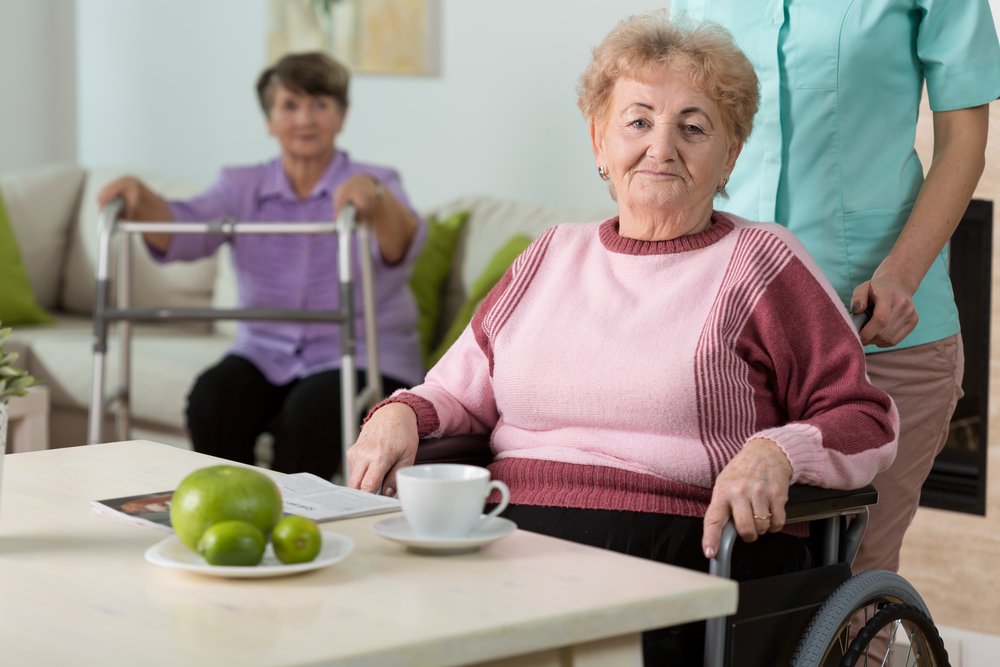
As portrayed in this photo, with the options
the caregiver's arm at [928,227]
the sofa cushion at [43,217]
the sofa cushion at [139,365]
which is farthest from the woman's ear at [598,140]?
the sofa cushion at [43,217]

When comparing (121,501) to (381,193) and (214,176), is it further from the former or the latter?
(214,176)

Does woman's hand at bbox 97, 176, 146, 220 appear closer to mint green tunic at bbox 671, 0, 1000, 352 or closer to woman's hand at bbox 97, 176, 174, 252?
woman's hand at bbox 97, 176, 174, 252

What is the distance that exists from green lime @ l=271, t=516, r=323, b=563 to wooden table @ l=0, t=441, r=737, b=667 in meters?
0.02

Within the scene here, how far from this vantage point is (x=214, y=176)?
15.0ft

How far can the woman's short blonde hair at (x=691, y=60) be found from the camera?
1505 mm

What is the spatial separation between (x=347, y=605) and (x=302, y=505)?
322 mm

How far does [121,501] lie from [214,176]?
144 inches

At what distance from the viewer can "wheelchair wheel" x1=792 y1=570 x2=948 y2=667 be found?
1.18 metres

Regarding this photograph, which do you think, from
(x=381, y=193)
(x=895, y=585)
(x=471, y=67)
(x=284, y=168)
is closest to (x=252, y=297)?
(x=284, y=168)

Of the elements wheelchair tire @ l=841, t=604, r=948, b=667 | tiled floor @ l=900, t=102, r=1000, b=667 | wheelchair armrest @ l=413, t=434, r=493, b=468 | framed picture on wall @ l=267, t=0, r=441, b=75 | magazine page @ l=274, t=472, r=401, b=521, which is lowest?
tiled floor @ l=900, t=102, r=1000, b=667

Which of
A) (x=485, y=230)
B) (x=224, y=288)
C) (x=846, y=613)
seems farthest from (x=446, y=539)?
(x=224, y=288)

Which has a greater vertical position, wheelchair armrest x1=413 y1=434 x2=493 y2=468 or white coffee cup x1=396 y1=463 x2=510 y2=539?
white coffee cup x1=396 y1=463 x2=510 y2=539

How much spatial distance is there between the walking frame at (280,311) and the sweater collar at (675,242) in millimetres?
1097

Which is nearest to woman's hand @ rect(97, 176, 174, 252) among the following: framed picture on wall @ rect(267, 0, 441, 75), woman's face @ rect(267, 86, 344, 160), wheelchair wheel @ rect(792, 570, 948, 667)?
woman's face @ rect(267, 86, 344, 160)
